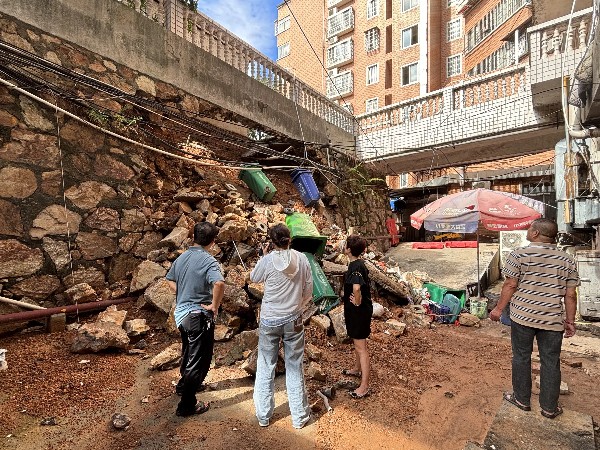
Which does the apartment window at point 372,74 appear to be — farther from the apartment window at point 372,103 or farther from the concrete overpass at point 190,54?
the concrete overpass at point 190,54

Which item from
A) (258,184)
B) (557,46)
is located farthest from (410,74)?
(258,184)

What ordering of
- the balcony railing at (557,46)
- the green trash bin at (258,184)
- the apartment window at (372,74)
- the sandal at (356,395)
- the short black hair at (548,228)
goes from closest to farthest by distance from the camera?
the short black hair at (548,228)
the sandal at (356,395)
the green trash bin at (258,184)
the balcony railing at (557,46)
the apartment window at (372,74)

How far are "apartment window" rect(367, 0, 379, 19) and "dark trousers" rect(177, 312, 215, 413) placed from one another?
32061 mm

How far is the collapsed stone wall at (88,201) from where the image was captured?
13.7 feet

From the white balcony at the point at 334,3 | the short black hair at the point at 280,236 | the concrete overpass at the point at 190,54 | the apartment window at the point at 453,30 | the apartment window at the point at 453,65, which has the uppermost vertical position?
the white balcony at the point at 334,3

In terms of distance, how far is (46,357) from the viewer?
12.1 ft

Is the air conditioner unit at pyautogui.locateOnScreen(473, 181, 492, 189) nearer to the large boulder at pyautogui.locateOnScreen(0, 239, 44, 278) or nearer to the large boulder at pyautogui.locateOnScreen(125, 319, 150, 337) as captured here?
the large boulder at pyautogui.locateOnScreen(125, 319, 150, 337)

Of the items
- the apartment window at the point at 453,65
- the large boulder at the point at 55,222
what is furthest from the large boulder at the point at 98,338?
the apartment window at the point at 453,65

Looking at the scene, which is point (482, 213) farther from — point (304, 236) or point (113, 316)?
point (113, 316)

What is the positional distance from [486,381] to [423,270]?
20.6ft

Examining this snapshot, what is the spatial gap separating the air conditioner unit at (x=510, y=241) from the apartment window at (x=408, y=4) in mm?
22922

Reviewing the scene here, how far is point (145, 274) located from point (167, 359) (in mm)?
1637

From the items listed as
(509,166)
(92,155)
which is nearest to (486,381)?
(92,155)

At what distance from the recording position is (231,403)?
3.27 metres
